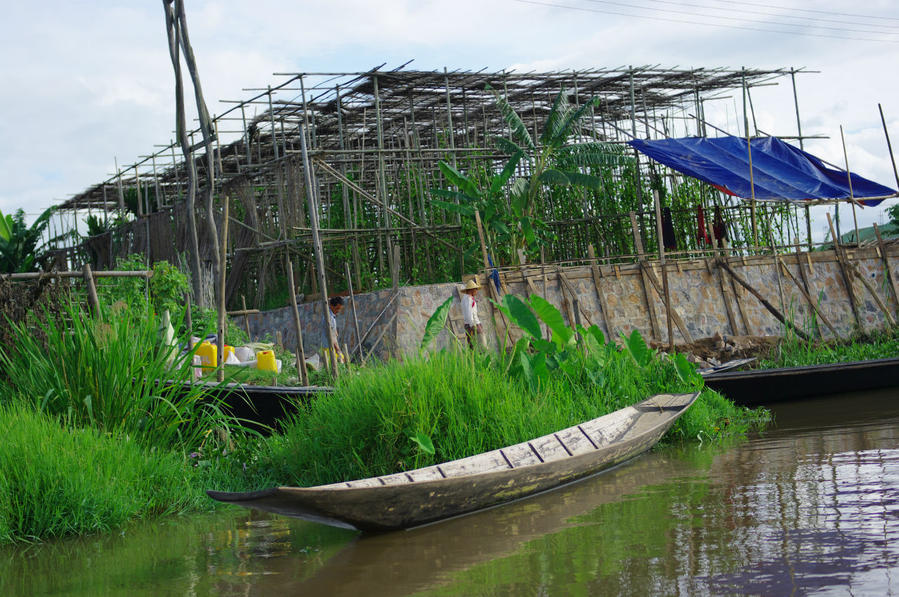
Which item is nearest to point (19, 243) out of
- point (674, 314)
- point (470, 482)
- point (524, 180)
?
point (524, 180)

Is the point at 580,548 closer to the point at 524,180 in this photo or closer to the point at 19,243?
the point at 524,180

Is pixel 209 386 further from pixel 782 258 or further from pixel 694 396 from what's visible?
pixel 782 258

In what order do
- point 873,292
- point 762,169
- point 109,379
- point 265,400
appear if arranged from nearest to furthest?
point 109,379
point 265,400
point 873,292
point 762,169

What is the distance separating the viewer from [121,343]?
21.0 feet

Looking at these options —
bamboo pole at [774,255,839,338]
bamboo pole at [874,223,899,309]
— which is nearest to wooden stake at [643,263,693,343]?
bamboo pole at [774,255,839,338]

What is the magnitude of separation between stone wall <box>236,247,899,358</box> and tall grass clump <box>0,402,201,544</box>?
635cm

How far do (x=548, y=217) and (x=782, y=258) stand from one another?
5.75 metres

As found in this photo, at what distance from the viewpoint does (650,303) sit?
44.7ft

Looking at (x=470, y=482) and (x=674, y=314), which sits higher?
(x=674, y=314)

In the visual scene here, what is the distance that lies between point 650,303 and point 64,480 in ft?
32.7

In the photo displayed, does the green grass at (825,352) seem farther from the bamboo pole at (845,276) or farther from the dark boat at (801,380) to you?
the bamboo pole at (845,276)

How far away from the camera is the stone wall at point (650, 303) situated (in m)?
12.7

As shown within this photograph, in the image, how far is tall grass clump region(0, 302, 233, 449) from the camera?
637 centimetres

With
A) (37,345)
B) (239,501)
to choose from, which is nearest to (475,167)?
(37,345)
